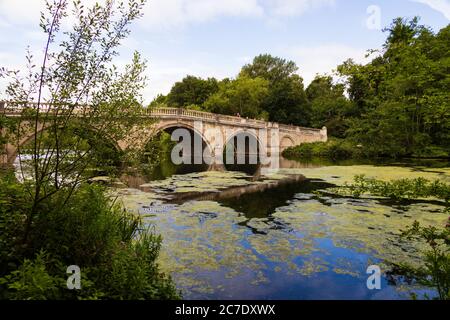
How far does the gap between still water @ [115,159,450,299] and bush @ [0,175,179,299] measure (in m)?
0.88

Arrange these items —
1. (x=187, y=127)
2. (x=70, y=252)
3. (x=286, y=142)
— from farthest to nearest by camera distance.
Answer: (x=286, y=142) → (x=187, y=127) → (x=70, y=252)

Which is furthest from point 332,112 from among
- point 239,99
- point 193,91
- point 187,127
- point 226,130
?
point 187,127

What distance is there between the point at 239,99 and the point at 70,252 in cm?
4207

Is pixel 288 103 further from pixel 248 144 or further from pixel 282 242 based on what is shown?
pixel 282 242

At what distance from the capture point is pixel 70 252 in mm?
4082

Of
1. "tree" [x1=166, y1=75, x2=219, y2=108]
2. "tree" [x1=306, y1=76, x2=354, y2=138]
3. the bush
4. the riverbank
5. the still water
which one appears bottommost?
the still water

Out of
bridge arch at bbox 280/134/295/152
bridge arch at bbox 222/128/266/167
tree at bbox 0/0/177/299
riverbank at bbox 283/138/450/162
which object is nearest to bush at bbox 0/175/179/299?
tree at bbox 0/0/177/299

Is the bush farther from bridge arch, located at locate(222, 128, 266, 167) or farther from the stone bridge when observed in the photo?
bridge arch, located at locate(222, 128, 266, 167)

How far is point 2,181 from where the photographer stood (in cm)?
462

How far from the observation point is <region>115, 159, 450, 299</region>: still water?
4.63 meters

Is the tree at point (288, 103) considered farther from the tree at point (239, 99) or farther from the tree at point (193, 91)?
the tree at point (193, 91)

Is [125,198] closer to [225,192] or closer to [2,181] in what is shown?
[225,192]
